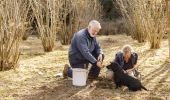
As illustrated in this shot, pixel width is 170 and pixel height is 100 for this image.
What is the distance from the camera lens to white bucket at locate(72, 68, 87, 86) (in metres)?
6.74

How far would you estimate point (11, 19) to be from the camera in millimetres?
8094

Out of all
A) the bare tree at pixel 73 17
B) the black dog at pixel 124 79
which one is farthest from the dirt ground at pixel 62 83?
the bare tree at pixel 73 17

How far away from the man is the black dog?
0.25 meters

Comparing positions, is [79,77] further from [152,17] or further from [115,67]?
[152,17]

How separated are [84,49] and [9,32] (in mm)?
1934

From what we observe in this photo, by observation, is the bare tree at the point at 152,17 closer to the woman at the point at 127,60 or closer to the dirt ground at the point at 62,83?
the dirt ground at the point at 62,83

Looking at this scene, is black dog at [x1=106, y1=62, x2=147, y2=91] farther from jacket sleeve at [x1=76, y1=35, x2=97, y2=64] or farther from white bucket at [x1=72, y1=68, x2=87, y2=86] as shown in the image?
white bucket at [x1=72, y1=68, x2=87, y2=86]

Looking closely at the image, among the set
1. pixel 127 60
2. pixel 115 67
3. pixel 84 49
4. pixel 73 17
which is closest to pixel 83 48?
pixel 84 49

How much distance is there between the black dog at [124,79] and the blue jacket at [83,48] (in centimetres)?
38

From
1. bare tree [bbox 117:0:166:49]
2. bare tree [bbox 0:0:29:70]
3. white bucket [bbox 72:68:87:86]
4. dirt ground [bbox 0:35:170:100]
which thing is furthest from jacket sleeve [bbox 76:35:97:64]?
bare tree [bbox 117:0:166:49]

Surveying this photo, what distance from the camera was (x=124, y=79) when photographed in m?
6.48

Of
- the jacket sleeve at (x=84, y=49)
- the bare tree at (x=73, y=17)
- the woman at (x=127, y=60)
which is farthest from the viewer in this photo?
the bare tree at (x=73, y=17)

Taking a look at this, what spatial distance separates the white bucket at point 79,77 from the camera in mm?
6738

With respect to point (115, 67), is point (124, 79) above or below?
below
